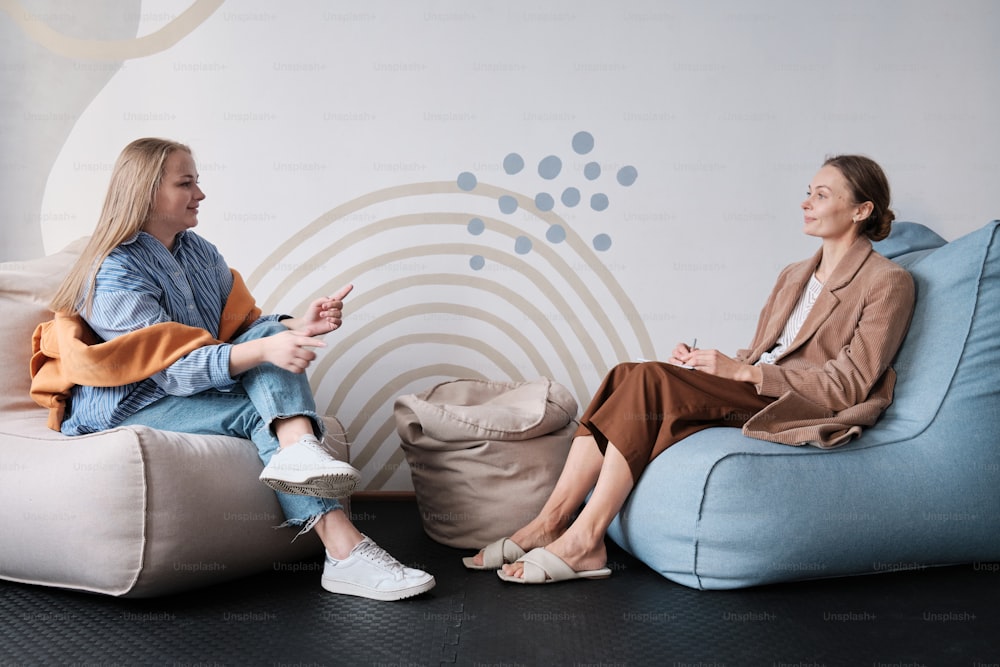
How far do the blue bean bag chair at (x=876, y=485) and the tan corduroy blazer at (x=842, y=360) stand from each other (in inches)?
1.9

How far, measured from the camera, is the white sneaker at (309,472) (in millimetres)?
1836

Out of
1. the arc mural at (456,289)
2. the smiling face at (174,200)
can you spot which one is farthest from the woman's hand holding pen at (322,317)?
the arc mural at (456,289)

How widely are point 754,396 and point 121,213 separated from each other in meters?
1.73

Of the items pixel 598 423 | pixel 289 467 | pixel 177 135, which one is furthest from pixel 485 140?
pixel 289 467

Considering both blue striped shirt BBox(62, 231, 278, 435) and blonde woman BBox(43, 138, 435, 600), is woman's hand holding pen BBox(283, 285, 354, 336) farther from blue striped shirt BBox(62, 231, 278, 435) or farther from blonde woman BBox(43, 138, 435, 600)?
blue striped shirt BBox(62, 231, 278, 435)

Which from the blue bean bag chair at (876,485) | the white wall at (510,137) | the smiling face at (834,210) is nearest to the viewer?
the blue bean bag chair at (876,485)

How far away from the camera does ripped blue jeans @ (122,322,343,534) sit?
1997 millimetres

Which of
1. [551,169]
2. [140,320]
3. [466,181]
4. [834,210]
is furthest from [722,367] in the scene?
[140,320]

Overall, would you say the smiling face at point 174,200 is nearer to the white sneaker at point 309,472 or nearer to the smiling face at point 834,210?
the white sneaker at point 309,472

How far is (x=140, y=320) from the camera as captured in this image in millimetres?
2006

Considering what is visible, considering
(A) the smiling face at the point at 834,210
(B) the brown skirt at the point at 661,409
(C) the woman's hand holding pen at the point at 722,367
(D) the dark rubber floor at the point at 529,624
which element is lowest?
(D) the dark rubber floor at the point at 529,624

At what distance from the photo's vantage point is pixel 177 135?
121 inches

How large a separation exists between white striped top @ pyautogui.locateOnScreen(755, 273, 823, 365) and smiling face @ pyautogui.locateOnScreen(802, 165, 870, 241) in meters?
0.15

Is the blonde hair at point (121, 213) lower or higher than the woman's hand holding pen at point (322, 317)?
higher
